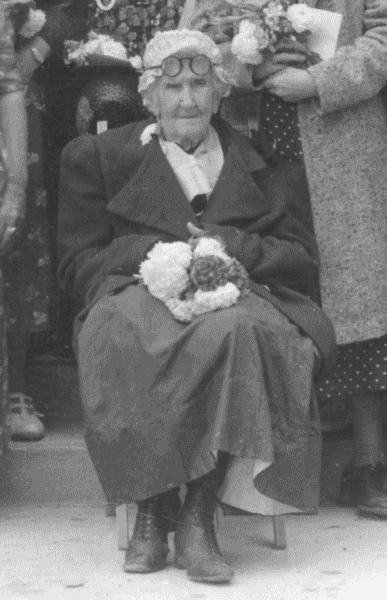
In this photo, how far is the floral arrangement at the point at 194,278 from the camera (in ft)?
15.5

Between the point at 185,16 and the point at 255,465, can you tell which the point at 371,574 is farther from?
the point at 185,16

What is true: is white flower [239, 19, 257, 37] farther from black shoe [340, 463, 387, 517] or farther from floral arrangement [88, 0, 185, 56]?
black shoe [340, 463, 387, 517]

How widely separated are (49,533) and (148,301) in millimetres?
863

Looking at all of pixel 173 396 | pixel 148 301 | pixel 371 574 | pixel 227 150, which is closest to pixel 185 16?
pixel 227 150

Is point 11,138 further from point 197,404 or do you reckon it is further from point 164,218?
point 197,404

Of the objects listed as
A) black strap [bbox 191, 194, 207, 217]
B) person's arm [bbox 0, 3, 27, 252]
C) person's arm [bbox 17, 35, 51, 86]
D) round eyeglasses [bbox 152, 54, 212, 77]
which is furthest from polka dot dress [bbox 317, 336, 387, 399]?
person's arm [bbox 17, 35, 51, 86]

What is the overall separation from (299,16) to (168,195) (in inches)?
26.9

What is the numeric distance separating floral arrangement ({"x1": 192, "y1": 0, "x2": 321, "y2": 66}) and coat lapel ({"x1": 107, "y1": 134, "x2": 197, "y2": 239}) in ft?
1.37

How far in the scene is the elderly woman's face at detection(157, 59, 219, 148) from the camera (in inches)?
199

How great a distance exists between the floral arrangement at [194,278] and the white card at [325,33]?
0.83 m

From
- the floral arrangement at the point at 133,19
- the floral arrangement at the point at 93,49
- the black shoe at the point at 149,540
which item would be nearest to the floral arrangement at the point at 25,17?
the floral arrangement at the point at 93,49

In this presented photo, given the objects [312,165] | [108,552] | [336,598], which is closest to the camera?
[336,598]

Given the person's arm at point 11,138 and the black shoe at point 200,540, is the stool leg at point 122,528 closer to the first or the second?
the black shoe at point 200,540

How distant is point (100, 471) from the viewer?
467cm
